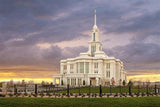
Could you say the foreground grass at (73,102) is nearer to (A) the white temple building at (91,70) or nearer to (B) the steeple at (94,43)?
(A) the white temple building at (91,70)

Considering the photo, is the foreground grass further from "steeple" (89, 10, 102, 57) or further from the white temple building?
"steeple" (89, 10, 102, 57)

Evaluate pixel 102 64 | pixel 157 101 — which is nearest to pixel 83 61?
pixel 102 64

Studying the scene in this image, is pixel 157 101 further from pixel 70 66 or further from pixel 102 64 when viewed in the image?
pixel 70 66

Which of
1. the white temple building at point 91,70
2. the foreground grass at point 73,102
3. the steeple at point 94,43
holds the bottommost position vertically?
the foreground grass at point 73,102

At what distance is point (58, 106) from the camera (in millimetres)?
22656

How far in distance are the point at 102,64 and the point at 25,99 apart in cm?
5059

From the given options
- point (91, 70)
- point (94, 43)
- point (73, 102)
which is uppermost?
point (94, 43)

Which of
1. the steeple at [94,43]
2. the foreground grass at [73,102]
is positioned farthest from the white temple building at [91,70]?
the foreground grass at [73,102]

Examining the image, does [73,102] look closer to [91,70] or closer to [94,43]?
[91,70]

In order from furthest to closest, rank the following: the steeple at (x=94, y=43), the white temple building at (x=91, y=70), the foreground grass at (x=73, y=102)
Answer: the steeple at (x=94, y=43) < the white temple building at (x=91, y=70) < the foreground grass at (x=73, y=102)

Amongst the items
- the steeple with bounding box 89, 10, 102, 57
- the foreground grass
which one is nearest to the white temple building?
the steeple with bounding box 89, 10, 102, 57

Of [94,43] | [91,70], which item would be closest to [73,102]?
[91,70]

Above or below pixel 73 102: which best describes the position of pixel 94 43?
above

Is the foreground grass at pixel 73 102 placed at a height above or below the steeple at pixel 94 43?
below
